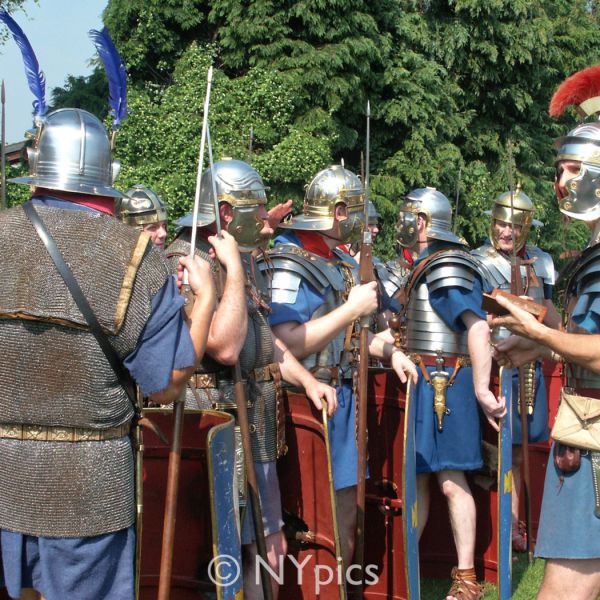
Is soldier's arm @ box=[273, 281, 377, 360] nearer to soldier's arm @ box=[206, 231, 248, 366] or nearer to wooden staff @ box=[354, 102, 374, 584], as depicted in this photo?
wooden staff @ box=[354, 102, 374, 584]

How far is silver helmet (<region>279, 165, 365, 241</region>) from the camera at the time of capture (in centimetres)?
524

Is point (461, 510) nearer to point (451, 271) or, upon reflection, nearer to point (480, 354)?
point (480, 354)

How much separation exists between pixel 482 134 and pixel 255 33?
19.1 ft

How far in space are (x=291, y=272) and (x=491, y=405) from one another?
1.29 meters

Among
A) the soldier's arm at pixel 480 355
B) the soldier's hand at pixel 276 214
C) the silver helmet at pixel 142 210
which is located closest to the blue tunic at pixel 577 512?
the soldier's arm at pixel 480 355

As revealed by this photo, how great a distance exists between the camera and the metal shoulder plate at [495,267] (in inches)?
287

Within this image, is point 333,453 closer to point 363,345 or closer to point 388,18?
point 363,345

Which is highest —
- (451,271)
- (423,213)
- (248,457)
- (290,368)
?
(423,213)

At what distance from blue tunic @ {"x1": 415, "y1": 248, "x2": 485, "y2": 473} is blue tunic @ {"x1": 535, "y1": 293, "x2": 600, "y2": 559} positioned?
1.73 metres

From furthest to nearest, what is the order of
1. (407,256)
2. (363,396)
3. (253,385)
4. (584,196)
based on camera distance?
1. (407,256)
2. (363,396)
3. (253,385)
4. (584,196)

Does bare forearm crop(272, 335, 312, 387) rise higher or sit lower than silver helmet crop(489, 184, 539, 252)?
lower

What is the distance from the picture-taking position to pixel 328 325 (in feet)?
15.2

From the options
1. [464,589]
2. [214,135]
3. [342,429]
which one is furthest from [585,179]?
[214,135]

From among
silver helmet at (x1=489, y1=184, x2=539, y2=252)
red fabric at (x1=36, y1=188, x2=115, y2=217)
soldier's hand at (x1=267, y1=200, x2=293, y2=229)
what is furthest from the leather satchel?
silver helmet at (x1=489, y1=184, x2=539, y2=252)
